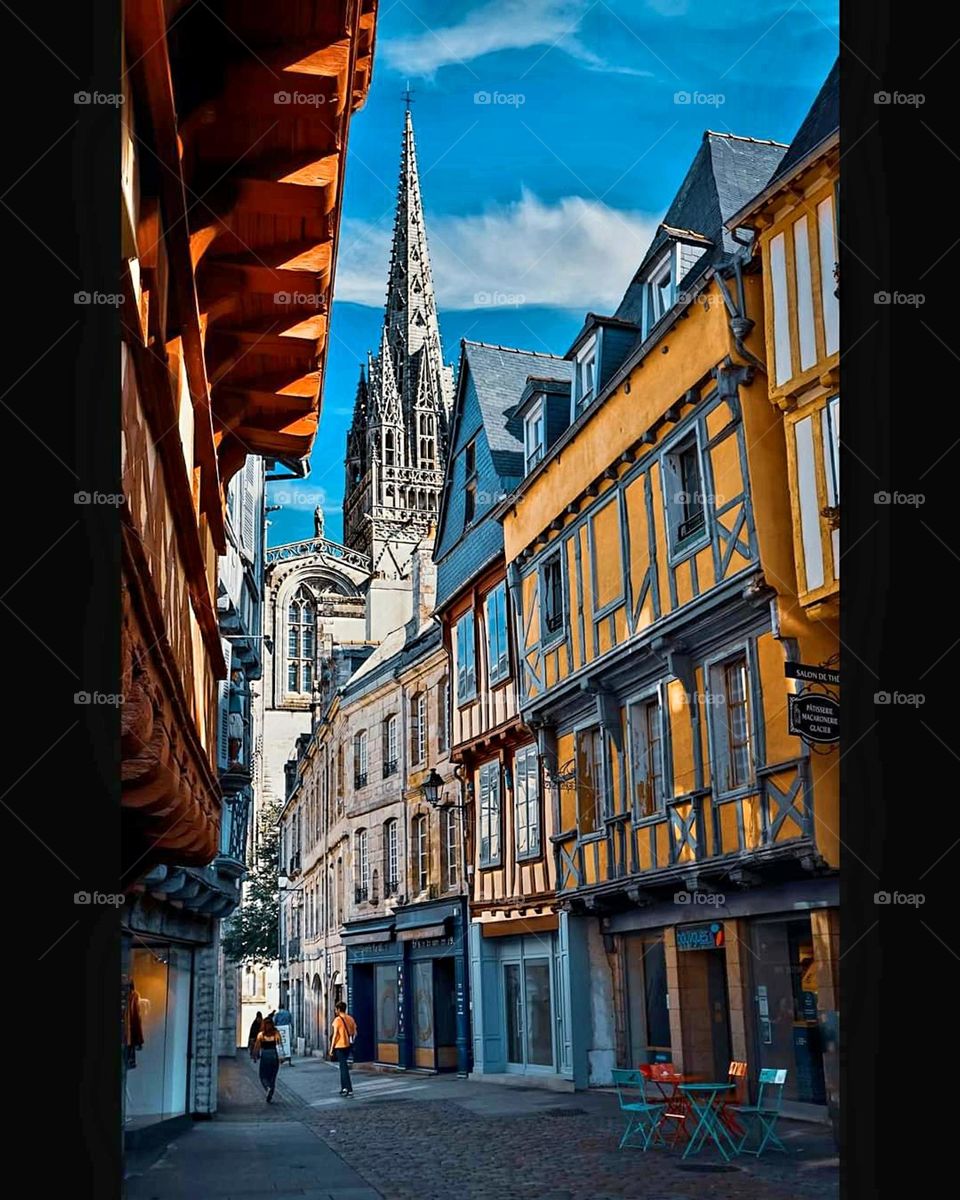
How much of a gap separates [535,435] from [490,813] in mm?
6042

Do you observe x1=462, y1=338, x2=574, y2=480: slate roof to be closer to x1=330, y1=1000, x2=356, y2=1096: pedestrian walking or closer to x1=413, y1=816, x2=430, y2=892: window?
x1=413, y1=816, x2=430, y2=892: window

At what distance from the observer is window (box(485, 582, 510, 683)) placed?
1994 centimetres

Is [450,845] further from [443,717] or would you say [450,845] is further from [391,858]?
[391,858]

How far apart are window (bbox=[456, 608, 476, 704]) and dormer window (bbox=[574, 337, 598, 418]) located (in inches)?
203

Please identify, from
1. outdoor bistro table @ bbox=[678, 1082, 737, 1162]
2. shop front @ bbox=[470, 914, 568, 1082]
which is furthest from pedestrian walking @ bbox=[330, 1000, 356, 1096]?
outdoor bistro table @ bbox=[678, 1082, 737, 1162]

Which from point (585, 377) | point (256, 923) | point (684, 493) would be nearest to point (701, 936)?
point (684, 493)

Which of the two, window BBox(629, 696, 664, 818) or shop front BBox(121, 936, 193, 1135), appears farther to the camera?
window BBox(629, 696, 664, 818)

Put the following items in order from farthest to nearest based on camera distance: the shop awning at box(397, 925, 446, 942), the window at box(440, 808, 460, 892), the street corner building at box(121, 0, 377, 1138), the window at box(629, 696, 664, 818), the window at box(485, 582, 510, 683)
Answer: the window at box(440, 808, 460, 892)
the shop awning at box(397, 925, 446, 942)
the window at box(485, 582, 510, 683)
the window at box(629, 696, 664, 818)
the street corner building at box(121, 0, 377, 1138)

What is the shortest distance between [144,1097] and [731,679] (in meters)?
7.10

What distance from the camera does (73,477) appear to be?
2830mm

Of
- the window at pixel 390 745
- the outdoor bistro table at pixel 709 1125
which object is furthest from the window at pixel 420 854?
the outdoor bistro table at pixel 709 1125

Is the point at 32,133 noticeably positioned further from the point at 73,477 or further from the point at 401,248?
the point at 401,248

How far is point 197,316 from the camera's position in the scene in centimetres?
647

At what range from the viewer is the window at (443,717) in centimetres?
2412
